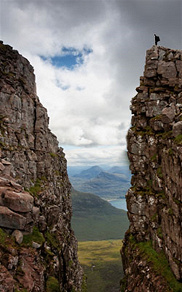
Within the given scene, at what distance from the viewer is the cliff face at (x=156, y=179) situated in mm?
33750

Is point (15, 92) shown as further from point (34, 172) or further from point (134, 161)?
point (134, 161)

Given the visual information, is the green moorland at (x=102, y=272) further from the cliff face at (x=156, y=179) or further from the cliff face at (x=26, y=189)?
the cliff face at (x=156, y=179)

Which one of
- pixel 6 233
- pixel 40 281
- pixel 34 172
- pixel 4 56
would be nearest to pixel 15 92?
pixel 4 56

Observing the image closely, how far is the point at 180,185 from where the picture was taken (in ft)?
103

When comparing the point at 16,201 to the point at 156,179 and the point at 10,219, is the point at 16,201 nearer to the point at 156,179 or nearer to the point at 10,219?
the point at 10,219

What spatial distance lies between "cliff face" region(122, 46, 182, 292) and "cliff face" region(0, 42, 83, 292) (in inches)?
827

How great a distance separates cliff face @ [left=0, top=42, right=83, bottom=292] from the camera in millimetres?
37906

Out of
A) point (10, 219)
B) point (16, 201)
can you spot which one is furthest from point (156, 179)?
point (10, 219)

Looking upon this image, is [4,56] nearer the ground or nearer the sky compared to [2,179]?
nearer the sky

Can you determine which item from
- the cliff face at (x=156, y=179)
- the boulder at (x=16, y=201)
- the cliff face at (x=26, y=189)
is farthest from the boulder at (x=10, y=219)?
the cliff face at (x=156, y=179)

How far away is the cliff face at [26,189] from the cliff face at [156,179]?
21.0 m

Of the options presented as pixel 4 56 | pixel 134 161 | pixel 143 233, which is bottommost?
pixel 143 233

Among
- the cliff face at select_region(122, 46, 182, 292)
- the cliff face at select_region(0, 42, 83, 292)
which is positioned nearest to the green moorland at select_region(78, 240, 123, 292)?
the cliff face at select_region(0, 42, 83, 292)

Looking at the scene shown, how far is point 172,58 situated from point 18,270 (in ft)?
185
